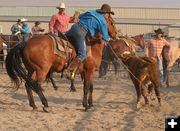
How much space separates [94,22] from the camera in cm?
764

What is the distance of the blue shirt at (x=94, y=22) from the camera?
300 inches

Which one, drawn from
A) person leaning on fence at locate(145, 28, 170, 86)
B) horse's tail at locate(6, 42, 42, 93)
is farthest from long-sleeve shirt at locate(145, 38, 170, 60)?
horse's tail at locate(6, 42, 42, 93)

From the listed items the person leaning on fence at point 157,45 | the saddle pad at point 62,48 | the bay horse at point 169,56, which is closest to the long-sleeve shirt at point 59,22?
the person leaning on fence at point 157,45

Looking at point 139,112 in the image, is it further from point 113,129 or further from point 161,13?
point 161,13

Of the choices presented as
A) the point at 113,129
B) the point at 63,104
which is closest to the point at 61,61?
the point at 63,104

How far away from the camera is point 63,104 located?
8.45 meters

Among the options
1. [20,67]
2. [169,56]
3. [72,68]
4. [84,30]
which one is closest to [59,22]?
[84,30]

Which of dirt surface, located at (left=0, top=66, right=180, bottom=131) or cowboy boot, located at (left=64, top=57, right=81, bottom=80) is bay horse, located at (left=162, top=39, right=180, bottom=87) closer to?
dirt surface, located at (left=0, top=66, right=180, bottom=131)

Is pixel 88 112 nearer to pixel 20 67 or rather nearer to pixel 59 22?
pixel 20 67

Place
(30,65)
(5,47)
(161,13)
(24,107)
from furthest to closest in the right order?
(161,13)
(5,47)
(24,107)
(30,65)

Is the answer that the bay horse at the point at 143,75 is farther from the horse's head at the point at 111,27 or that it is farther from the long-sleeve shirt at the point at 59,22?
the long-sleeve shirt at the point at 59,22

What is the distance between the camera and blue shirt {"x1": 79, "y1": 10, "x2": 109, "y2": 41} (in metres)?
7.62

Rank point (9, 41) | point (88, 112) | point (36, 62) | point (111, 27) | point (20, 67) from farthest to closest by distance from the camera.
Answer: point (9, 41) → point (111, 27) → point (88, 112) → point (20, 67) → point (36, 62)

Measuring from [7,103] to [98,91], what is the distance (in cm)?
262
